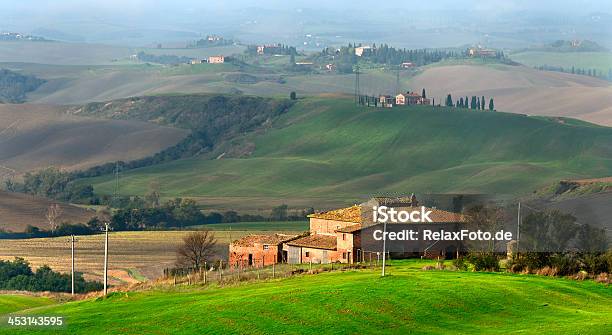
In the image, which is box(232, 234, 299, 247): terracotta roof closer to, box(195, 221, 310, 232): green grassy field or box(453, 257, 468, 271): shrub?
box(453, 257, 468, 271): shrub

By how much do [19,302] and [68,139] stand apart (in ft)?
415

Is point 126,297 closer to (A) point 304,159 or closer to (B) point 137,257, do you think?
(B) point 137,257

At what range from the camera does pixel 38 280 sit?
6238 cm

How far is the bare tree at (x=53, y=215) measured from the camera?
95.0 meters

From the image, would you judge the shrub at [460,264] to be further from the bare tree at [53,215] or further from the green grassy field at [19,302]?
the bare tree at [53,215]

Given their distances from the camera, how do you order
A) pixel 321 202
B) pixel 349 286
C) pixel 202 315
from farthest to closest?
pixel 321 202, pixel 349 286, pixel 202 315

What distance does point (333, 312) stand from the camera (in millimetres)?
34250

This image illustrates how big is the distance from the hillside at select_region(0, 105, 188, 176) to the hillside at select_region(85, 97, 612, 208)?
23.4 ft

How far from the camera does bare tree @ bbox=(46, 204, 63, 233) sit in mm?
95000

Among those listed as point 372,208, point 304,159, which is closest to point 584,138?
point 304,159

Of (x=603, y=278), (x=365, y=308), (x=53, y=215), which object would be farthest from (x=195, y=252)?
(x=365, y=308)

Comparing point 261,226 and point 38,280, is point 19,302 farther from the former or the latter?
point 261,226

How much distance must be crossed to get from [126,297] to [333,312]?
29.6 feet

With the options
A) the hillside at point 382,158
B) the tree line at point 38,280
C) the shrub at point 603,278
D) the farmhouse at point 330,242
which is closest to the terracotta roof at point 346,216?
the farmhouse at point 330,242
